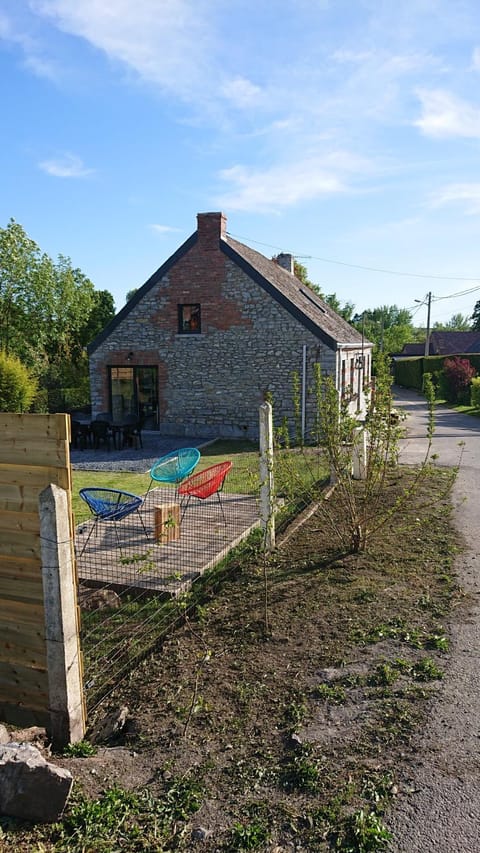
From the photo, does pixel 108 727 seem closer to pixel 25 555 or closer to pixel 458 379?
pixel 25 555

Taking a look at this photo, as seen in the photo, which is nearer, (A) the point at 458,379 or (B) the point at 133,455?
(B) the point at 133,455

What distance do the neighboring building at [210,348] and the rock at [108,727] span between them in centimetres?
1423

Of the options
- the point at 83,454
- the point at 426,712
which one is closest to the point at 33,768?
the point at 426,712

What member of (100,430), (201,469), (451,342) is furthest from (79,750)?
(451,342)

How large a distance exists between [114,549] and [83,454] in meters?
9.46

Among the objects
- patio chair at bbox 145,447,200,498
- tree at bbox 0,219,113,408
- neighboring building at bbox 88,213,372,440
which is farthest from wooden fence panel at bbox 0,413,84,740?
tree at bbox 0,219,113,408

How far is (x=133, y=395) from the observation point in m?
20.4

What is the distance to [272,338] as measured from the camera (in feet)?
60.7

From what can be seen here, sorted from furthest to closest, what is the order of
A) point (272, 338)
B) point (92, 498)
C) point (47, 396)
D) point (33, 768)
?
1. point (47, 396)
2. point (272, 338)
3. point (92, 498)
4. point (33, 768)

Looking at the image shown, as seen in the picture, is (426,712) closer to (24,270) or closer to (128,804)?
(128,804)

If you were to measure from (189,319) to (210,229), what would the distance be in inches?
115

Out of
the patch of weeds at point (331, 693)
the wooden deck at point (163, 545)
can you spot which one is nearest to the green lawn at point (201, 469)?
the wooden deck at point (163, 545)

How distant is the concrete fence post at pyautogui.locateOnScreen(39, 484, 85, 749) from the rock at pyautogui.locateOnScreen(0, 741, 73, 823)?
27.6 inches

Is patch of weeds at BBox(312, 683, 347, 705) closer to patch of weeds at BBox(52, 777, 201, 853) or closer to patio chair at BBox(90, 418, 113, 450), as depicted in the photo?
patch of weeds at BBox(52, 777, 201, 853)
